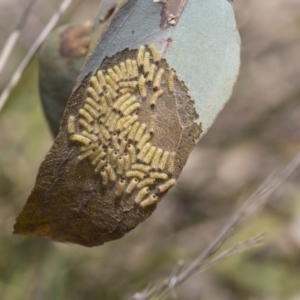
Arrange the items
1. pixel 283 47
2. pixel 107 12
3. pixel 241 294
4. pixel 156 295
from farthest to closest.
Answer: pixel 283 47
pixel 241 294
pixel 156 295
pixel 107 12

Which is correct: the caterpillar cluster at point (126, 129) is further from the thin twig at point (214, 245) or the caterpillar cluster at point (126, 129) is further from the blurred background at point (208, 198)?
the blurred background at point (208, 198)

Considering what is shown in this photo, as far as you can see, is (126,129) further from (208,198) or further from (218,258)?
(208,198)

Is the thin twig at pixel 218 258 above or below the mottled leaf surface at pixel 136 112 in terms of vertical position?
below

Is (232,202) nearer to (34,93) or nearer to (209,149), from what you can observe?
(209,149)

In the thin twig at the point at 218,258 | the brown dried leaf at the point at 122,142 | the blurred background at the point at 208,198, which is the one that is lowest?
the blurred background at the point at 208,198

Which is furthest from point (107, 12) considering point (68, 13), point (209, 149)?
point (209, 149)

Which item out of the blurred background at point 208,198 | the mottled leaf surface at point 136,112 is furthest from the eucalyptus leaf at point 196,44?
the blurred background at point 208,198

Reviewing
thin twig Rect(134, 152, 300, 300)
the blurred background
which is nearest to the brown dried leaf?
thin twig Rect(134, 152, 300, 300)

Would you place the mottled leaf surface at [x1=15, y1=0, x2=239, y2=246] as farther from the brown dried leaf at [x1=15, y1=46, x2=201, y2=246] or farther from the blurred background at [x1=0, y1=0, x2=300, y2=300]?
the blurred background at [x1=0, y1=0, x2=300, y2=300]
